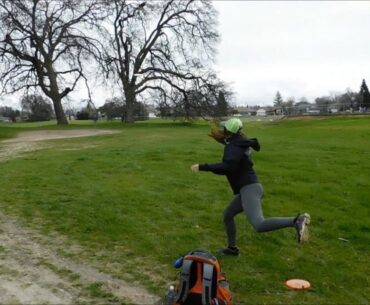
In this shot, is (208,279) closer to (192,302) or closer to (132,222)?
(192,302)

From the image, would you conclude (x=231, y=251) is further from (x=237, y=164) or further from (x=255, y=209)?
(x=237, y=164)

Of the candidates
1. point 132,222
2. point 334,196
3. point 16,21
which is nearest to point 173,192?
point 132,222

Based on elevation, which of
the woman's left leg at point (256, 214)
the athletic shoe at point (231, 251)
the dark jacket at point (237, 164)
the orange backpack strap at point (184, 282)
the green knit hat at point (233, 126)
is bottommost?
the athletic shoe at point (231, 251)

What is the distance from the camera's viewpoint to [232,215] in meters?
6.49

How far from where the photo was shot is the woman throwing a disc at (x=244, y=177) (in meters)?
5.88

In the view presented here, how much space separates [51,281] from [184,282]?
5.55 feet

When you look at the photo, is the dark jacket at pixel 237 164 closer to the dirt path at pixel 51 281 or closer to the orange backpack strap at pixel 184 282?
the orange backpack strap at pixel 184 282

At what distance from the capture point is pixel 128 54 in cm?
4488

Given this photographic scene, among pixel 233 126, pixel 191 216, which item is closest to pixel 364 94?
pixel 191 216

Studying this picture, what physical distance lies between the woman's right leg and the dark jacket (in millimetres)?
184

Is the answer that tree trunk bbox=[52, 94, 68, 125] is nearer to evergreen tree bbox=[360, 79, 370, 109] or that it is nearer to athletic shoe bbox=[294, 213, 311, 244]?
athletic shoe bbox=[294, 213, 311, 244]

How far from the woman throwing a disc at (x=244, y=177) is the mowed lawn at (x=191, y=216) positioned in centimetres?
69

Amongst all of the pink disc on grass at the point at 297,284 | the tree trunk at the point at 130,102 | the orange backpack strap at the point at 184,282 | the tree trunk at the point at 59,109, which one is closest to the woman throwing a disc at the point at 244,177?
the pink disc on grass at the point at 297,284

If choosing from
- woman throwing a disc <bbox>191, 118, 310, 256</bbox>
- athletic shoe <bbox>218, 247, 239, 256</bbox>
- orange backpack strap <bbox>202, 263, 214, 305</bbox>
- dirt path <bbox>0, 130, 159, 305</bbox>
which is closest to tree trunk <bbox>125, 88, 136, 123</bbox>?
dirt path <bbox>0, 130, 159, 305</bbox>
